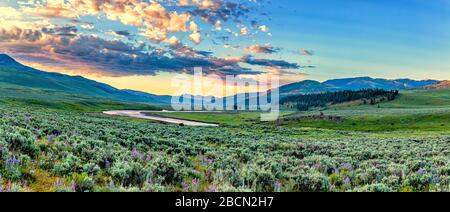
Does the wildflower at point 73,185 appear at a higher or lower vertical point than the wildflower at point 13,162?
lower

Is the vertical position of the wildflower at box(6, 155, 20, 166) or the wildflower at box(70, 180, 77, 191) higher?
the wildflower at box(6, 155, 20, 166)

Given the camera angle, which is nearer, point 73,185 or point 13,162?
point 73,185

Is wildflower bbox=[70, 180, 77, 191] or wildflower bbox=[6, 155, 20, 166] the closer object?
wildflower bbox=[70, 180, 77, 191]

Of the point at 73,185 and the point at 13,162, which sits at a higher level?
the point at 13,162

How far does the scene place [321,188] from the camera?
938 cm

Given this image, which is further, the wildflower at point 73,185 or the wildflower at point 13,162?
the wildflower at point 13,162
